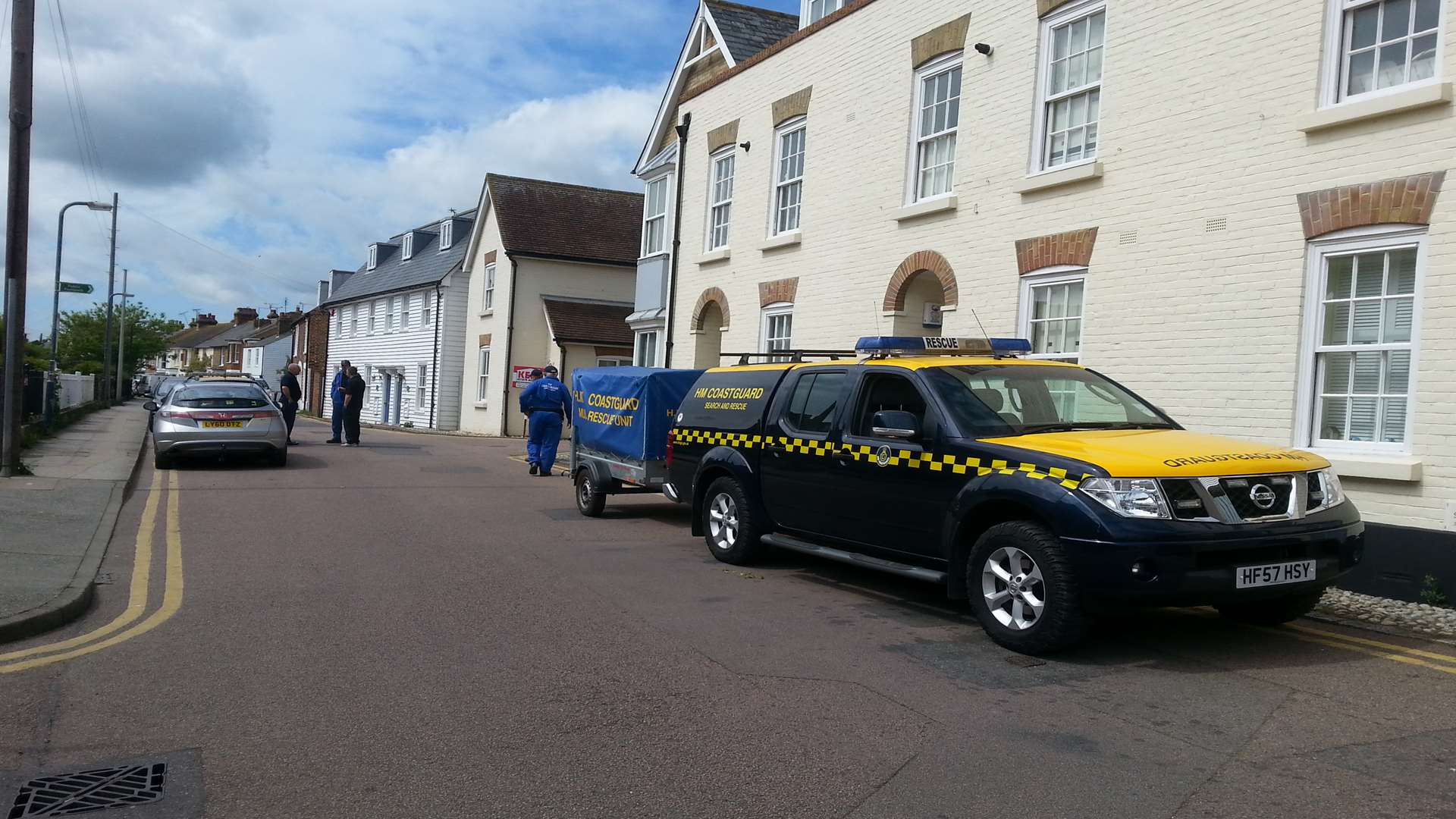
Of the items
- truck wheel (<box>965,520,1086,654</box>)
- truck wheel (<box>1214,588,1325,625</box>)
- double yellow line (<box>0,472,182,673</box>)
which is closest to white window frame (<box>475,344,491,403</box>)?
double yellow line (<box>0,472,182,673</box>)

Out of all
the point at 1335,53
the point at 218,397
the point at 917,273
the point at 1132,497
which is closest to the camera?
the point at 1132,497

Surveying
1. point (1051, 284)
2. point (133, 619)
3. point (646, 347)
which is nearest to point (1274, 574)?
point (1051, 284)

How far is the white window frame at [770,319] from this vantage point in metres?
17.0

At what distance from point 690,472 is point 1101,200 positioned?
5.06 metres

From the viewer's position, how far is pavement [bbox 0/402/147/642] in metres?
6.95

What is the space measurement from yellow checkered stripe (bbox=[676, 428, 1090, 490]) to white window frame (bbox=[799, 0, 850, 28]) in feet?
31.1

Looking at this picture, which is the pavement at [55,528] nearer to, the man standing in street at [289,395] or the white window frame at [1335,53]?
the man standing in street at [289,395]

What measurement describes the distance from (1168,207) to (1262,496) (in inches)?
203

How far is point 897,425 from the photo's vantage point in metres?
7.42

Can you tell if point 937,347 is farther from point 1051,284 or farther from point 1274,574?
point 1051,284

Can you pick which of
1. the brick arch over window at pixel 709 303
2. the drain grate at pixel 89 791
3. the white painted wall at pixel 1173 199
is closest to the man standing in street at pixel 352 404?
the brick arch over window at pixel 709 303

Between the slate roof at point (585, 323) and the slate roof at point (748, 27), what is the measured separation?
1301 cm

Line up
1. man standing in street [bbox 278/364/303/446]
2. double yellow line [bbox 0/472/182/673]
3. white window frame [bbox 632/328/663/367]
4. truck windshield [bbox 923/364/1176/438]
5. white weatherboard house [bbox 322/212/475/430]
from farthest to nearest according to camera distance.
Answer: white weatherboard house [bbox 322/212/475/430] < white window frame [bbox 632/328/663/367] < man standing in street [bbox 278/364/303/446] < truck windshield [bbox 923/364/1176/438] < double yellow line [bbox 0/472/182/673]

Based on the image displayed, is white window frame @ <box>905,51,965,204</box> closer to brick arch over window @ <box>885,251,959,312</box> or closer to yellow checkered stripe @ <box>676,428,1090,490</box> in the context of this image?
brick arch over window @ <box>885,251,959,312</box>
